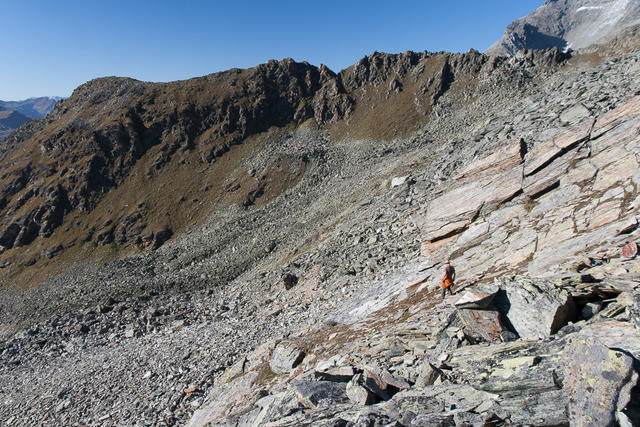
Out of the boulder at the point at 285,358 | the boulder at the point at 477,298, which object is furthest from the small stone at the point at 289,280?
the boulder at the point at 477,298

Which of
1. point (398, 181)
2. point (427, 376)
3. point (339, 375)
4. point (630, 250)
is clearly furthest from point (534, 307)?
point (398, 181)

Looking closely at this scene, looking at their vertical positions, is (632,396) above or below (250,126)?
below

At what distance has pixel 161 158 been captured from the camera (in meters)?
85.0

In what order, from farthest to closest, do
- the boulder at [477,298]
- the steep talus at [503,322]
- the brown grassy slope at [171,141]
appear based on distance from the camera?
the brown grassy slope at [171,141], the boulder at [477,298], the steep talus at [503,322]

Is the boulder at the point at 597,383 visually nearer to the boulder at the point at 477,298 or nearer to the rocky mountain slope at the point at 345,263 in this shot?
the rocky mountain slope at the point at 345,263

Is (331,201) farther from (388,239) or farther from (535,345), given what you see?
(535,345)

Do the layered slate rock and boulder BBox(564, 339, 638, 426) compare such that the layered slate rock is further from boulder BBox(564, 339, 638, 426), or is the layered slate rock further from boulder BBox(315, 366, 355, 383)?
boulder BBox(315, 366, 355, 383)

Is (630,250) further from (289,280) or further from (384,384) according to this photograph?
(289,280)

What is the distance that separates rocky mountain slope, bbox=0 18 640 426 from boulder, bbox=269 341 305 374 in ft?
0.39

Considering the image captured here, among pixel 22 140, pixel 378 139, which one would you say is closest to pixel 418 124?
pixel 378 139

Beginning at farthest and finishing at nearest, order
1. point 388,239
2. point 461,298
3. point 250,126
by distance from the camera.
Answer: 1. point 250,126
2. point 388,239
3. point 461,298

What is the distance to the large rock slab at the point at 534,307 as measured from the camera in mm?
10148

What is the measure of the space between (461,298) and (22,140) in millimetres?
122591

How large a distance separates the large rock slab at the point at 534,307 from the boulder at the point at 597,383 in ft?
8.05
